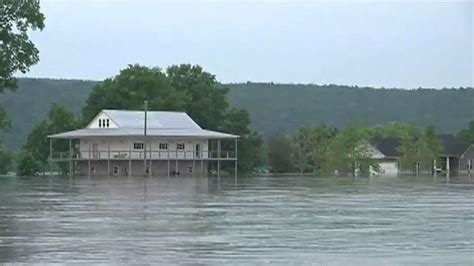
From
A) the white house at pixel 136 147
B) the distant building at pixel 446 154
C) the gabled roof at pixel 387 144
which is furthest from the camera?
the distant building at pixel 446 154

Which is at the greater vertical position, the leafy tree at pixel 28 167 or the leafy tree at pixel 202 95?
the leafy tree at pixel 202 95

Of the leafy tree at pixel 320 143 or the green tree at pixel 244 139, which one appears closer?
the green tree at pixel 244 139

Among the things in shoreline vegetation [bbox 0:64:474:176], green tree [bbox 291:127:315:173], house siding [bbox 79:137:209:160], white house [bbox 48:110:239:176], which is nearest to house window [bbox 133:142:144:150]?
white house [bbox 48:110:239:176]

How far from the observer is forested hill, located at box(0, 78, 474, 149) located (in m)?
154

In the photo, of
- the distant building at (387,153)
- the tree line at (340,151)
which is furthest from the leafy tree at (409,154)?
the distant building at (387,153)

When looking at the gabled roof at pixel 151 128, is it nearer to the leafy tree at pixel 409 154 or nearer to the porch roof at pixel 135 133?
the porch roof at pixel 135 133

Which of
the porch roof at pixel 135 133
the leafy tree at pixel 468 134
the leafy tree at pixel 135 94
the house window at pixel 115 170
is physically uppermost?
the leafy tree at pixel 135 94

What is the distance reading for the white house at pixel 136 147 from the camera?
87.1 m

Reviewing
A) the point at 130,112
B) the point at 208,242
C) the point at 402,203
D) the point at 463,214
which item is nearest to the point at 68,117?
the point at 130,112

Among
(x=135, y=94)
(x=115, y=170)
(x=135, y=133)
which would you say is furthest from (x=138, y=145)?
(x=135, y=94)

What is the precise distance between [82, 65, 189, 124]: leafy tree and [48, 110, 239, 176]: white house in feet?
18.1

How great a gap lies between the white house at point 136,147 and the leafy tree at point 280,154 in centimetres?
1480

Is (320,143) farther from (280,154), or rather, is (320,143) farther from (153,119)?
(153,119)

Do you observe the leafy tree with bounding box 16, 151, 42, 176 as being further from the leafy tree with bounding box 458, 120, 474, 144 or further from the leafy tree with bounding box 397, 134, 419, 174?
the leafy tree with bounding box 458, 120, 474, 144
